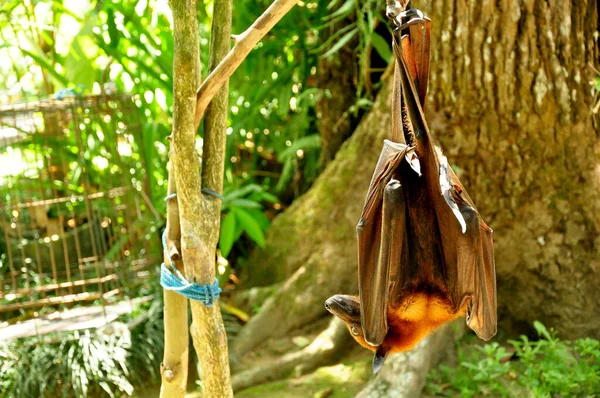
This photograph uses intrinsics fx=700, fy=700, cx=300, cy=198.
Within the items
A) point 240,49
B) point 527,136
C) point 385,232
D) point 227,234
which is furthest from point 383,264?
point 227,234

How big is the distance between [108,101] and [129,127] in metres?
0.22

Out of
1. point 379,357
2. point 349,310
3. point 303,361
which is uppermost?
point 349,310

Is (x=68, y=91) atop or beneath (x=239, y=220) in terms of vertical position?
atop

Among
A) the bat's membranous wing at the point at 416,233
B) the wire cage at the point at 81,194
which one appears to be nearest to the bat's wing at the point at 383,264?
the bat's membranous wing at the point at 416,233

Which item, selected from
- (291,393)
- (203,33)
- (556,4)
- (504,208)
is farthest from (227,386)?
(203,33)

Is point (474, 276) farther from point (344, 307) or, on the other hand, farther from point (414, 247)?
point (344, 307)

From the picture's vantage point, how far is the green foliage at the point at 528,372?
11.5 ft

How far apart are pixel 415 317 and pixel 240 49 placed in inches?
40.1

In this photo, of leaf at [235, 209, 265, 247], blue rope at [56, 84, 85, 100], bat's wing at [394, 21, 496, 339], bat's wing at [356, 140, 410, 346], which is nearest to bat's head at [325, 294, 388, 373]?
bat's wing at [356, 140, 410, 346]

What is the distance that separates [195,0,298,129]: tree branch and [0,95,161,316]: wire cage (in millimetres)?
2448

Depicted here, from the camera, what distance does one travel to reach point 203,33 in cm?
544

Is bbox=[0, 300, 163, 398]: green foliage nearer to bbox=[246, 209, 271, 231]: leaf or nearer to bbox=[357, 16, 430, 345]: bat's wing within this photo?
bbox=[246, 209, 271, 231]: leaf

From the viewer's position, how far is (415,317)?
2281 millimetres

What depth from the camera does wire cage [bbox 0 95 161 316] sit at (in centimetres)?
457
